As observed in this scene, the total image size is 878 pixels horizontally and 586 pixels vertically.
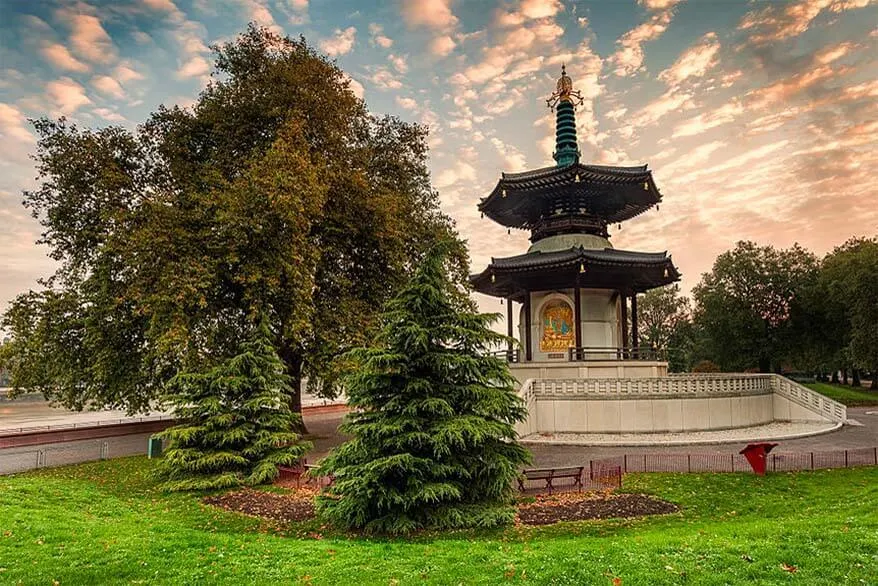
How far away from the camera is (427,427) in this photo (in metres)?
10.8

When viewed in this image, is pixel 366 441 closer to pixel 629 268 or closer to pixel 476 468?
pixel 476 468

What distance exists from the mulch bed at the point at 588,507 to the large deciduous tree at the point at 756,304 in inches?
1757

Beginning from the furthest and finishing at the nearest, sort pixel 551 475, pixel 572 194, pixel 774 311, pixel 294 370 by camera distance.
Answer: pixel 774 311 < pixel 572 194 < pixel 294 370 < pixel 551 475

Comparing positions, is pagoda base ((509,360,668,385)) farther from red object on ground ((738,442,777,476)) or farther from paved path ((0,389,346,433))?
paved path ((0,389,346,433))

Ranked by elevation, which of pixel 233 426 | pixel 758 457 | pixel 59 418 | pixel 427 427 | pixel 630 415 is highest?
pixel 427 427

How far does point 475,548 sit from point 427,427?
282cm

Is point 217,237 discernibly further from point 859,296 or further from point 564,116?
point 859,296

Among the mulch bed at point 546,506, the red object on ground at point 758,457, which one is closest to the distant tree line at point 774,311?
the red object on ground at point 758,457

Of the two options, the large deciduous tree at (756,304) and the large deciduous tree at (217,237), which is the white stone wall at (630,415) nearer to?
the large deciduous tree at (217,237)

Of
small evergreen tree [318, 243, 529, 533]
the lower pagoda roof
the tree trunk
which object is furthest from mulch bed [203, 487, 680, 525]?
the lower pagoda roof

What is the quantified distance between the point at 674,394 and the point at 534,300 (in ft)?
28.9

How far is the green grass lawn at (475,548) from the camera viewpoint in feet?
22.9

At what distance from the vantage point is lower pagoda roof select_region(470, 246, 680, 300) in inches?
990

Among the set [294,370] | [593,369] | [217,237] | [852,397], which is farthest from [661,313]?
[217,237]
